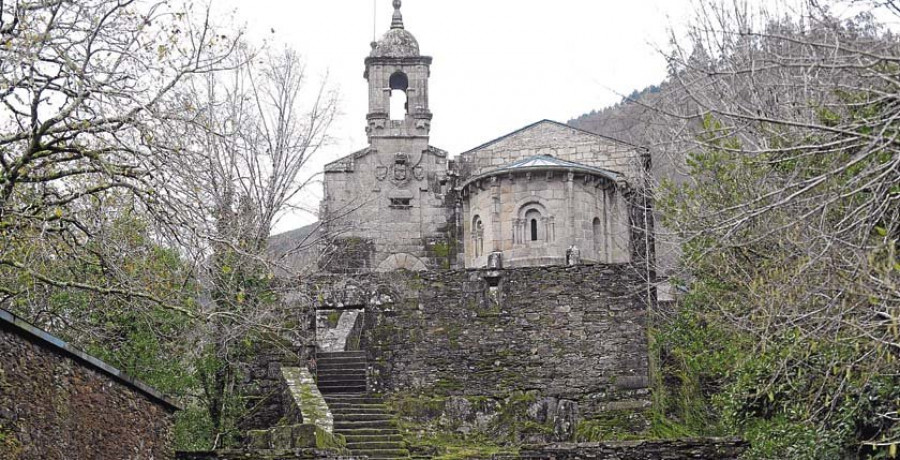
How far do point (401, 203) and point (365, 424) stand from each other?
15.2 m

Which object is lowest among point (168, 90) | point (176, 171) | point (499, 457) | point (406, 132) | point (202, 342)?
point (499, 457)

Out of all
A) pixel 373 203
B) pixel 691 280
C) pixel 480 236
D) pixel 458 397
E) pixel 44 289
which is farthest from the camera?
pixel 373 203

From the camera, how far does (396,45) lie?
1309 inches

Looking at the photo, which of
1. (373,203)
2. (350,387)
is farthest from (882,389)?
(373,203)

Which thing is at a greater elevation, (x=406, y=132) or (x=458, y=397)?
(x=406, y=132)

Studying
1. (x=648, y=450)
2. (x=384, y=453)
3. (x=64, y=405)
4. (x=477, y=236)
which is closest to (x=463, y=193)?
(x=477, y=236)

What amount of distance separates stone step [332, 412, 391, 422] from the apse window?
14691mm

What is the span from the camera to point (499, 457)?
50.8ft

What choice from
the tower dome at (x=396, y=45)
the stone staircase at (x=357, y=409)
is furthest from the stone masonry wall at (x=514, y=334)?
the tower dome at (x=396, y=45)

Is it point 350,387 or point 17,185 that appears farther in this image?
point 350,387

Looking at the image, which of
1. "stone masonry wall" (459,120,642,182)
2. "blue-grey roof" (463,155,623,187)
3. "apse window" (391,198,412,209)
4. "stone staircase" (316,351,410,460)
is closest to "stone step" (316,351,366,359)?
"stone staircase" (316,351,410,460)

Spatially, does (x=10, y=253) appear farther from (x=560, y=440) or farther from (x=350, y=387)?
(x=560, y=440)

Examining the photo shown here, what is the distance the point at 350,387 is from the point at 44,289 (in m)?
5.49

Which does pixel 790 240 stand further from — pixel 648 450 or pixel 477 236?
Answer: pixel 477 236
